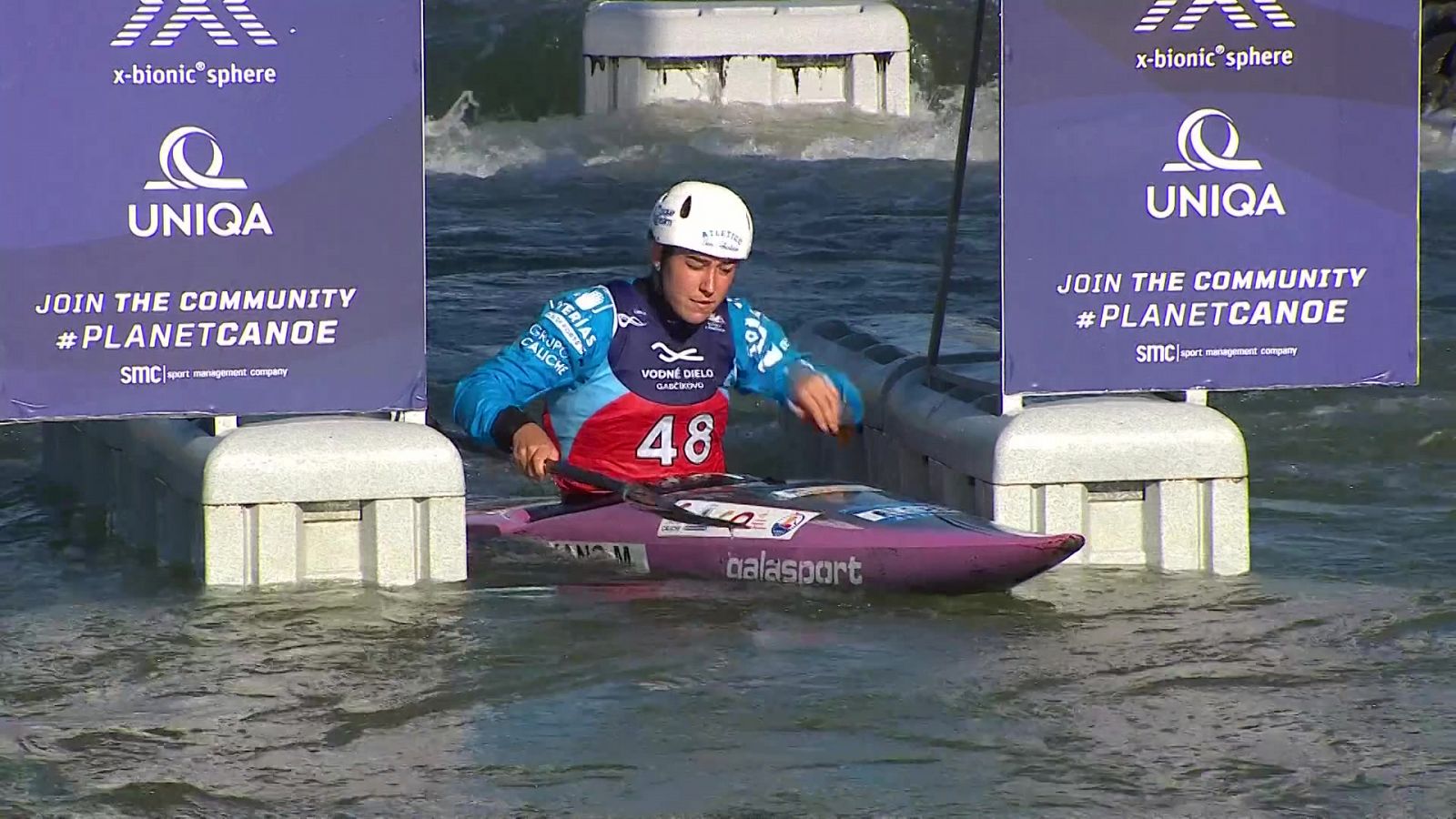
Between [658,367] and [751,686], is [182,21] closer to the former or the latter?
[658,367]

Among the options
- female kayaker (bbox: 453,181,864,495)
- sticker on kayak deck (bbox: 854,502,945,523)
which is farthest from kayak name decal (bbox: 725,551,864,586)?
female kayaker (bbox: 453,181,864,495)

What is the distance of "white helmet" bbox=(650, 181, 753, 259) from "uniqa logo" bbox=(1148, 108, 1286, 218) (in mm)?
1223

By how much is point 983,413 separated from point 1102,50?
1.09 metres

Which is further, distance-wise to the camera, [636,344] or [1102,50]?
[636,344]

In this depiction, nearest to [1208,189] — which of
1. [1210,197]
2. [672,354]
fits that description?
[1210,197]

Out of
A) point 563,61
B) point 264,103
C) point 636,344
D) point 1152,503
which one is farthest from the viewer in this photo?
point 563,61

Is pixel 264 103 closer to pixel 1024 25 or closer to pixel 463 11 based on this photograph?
pixel 1024 25

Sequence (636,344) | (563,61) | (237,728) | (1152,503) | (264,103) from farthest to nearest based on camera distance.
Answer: (563,61), (636,344), (1152,503), (264,103), (237,728)

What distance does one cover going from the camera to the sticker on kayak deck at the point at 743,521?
6.96 metres

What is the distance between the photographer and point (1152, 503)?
23.3 feet

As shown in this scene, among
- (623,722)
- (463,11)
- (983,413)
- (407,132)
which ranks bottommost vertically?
(623,722)

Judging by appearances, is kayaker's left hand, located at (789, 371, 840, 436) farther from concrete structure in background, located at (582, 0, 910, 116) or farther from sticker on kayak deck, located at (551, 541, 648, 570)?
concrete structure in background, located at (582, 0, 910, 116)

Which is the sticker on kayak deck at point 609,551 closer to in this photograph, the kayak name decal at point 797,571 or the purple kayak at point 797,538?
the purple kayak at point 797,538

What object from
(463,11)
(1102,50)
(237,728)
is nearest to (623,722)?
(237,728)
